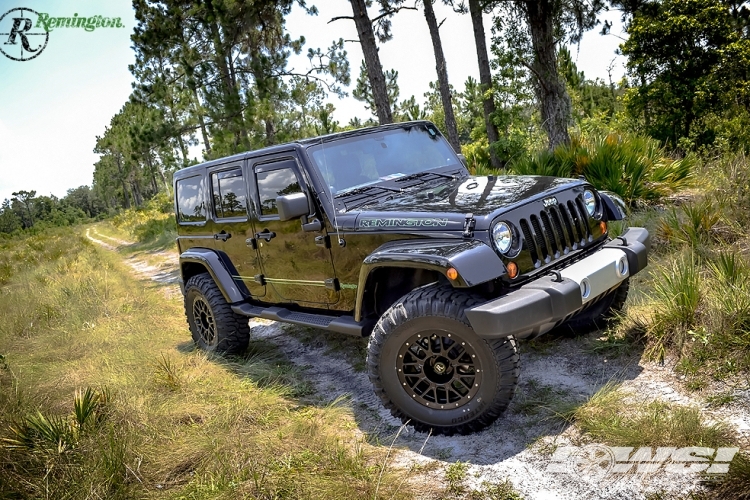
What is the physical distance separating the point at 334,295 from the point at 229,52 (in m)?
12.9

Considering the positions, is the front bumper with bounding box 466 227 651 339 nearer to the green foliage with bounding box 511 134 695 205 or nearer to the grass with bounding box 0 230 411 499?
the grass with bounding box 0 230 411 499

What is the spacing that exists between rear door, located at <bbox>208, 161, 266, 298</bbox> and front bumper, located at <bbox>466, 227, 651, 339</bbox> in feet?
8.59

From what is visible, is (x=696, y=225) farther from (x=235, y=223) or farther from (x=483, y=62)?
(x=483, y=62)

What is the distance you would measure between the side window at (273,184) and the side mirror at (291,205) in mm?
350

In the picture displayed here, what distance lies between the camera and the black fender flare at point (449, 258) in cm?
304

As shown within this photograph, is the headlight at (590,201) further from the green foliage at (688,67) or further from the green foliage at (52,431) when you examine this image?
the green foliage at (688,67)

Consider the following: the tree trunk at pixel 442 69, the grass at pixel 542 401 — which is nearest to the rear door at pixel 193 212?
the grass at pixel 542 401

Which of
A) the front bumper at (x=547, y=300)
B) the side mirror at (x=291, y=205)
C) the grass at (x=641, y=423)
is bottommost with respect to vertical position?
the grass at (x=641, y=423)

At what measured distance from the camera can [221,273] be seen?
5.32 metres

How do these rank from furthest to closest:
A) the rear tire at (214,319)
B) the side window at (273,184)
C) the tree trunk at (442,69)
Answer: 1. the tree trunk at (442,69)
2. the rear tire at (214,319)
3. the side window at (273,184)

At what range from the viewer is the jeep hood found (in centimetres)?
342

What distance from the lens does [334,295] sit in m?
4.30

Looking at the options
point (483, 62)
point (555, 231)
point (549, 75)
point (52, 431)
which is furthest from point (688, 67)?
point (52, 431)

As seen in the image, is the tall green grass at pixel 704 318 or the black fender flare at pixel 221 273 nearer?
the tall green grass at pixel 704 318
